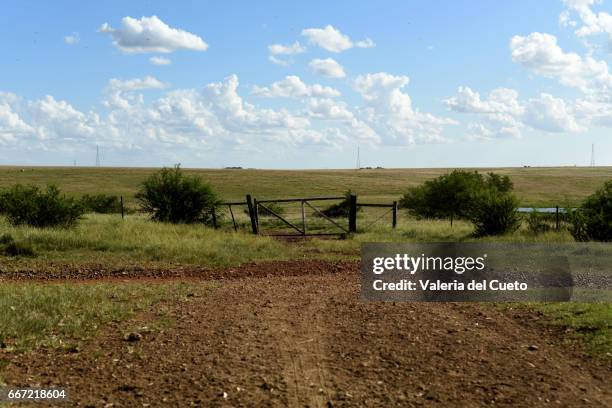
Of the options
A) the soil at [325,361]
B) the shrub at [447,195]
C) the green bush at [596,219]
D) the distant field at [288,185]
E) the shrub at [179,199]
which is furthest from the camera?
the distant field at [288,185]

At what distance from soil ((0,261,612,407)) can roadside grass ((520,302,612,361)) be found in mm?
212

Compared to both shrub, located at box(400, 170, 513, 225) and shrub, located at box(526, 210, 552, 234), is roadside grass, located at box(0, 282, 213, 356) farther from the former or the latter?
shrub, located at box(400, 170, 513, 225)

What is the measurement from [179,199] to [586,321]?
1895cm

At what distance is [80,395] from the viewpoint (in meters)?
5.45

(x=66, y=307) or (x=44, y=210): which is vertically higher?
(x=44, y=210)

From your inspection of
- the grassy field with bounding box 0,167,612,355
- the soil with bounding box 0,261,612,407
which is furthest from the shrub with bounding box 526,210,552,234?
the soil with bounding box 0,261,612,407

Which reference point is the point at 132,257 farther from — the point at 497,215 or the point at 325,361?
the point at 497,215

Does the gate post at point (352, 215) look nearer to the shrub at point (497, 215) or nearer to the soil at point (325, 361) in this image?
the shrub at point (497, 215)

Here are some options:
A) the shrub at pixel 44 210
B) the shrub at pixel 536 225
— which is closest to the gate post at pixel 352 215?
the shrub at pixel 536 225

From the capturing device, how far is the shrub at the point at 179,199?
80.3 feet

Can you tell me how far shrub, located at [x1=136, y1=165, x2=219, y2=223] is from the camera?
24.5 metres

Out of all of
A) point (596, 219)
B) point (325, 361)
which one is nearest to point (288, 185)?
point (596, 219)

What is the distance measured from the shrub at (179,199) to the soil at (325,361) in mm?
15818
